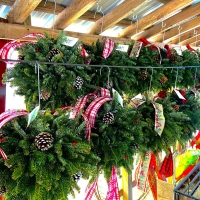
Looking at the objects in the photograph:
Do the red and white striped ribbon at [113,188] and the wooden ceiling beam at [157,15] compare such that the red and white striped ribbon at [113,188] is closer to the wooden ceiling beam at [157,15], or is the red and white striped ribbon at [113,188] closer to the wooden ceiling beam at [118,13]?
the wooden ceiling beam at [118,13]

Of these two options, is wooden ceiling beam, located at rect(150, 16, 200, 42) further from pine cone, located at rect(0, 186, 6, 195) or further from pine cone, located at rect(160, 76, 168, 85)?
pine cone, located at rect(0, 186, 6, 195)

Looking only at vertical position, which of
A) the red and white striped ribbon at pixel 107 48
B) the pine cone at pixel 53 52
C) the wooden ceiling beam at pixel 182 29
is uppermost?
the wooden ceiling beam at pixel 182 29

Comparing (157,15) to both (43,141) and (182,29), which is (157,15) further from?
(43,141)

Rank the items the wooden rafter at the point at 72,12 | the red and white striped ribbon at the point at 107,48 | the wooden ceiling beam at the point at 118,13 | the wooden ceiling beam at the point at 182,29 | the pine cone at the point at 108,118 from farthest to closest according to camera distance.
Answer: the wooden ceiling beam at the point at 182,29 < the wooden ceiling beam at the point at 118,13 < the wooden rafter at the point at 72,12 < the red and white striped ribbon at the point at 107,48 < the pine cone at the point at 108,118

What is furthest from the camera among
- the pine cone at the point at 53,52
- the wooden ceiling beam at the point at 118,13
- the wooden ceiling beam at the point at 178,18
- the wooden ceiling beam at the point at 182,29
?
the wooden ceiling beam at the point at 182,29

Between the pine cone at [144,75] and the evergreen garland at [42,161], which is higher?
the pine cone at [144,75]

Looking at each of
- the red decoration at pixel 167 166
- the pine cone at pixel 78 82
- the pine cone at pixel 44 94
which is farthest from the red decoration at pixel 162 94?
the pine cone at pixel 44 94

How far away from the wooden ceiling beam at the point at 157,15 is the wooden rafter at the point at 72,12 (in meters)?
0.73

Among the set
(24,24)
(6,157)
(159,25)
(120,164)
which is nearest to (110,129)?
(120,164)

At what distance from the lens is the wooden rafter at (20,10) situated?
134cm

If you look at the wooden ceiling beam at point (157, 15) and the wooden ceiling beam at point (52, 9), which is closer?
the wooden ceiling beam at point (52, 9)

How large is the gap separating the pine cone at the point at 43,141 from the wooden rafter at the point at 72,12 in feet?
3.72

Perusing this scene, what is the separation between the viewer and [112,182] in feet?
2.91

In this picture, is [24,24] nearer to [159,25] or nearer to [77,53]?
[77,53]
